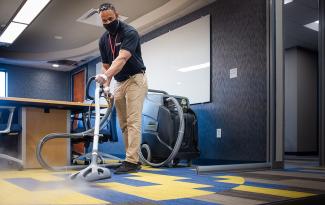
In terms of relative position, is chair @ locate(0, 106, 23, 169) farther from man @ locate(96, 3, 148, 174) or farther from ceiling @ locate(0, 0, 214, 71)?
ceiling @ locate(0, 0, 214, 71)

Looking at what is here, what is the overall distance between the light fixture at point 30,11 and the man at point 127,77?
2.42 metres

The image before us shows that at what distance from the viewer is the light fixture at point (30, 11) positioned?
4797mm

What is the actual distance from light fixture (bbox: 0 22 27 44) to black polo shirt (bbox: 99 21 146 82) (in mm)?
3484

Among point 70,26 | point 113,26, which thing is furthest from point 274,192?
point 70,26

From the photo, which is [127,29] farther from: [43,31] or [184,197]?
[43,31]

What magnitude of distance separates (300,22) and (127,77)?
13.9ft

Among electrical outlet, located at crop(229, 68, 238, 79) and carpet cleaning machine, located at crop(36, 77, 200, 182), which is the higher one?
electrical outlet, located at crop(229, 68, 238, 79)

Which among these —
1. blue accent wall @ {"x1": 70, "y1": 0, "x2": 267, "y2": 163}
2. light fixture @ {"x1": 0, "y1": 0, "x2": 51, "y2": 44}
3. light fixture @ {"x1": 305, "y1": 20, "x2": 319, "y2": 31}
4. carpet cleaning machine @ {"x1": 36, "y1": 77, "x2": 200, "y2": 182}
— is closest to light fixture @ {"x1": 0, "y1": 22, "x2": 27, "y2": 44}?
light fixture @ {"x1": 0, "y1": 0, "x2": 51, "y2": 44}

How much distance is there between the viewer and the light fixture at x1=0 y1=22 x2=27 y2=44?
5777mm

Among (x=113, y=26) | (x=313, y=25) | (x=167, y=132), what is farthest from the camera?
(x=313, y=25)

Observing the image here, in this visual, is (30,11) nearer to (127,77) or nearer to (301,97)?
(127,77)

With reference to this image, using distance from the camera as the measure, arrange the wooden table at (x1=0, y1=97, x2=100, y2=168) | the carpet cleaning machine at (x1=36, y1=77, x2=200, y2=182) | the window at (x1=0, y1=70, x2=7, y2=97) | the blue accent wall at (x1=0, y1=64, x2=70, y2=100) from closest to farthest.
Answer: the wooden table at (x1=0, y1=97, x2=100, y2=168)
the carpet cleaning machine at (x1=36, y1=77, x2=200, y2=182)
the window at (x1=0, y1=70, x2=7, y2=97)
the blue accent wall at (x1=0, y1=64, x2=70, y2=100)

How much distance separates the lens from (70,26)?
5973 millimetres

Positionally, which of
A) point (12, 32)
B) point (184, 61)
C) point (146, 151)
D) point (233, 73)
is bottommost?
point (146, 151)
